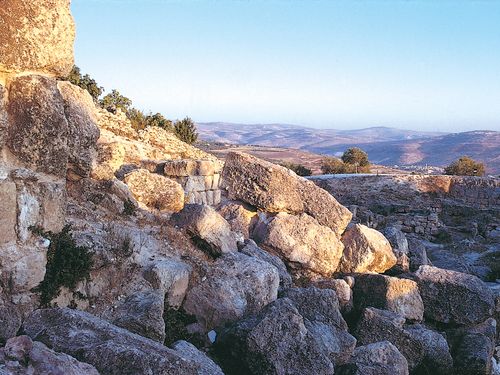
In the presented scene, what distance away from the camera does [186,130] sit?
2377cm

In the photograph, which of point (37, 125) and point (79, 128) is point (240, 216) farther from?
point (37, 125)

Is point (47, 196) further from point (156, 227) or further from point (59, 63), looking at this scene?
point (156, 227)

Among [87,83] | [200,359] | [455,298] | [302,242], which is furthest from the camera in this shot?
Answer: [87,83]

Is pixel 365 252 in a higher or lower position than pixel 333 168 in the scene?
higher

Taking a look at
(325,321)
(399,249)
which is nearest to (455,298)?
(399,249)

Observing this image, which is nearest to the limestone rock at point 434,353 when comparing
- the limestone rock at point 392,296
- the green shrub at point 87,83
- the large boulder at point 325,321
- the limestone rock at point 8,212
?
the limestone rock at point 392,296

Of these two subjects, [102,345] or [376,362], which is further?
[376,362]

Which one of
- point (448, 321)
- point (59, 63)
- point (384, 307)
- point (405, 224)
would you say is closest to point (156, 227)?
point (59, 63)

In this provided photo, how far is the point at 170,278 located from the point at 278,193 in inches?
148

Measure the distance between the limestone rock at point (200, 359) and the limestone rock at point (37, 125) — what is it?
2.15 meters

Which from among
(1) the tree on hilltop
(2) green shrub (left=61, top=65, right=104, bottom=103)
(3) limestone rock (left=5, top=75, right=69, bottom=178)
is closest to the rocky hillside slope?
(3) limestone rock (left=5, top=75, right=69, bottom=178)

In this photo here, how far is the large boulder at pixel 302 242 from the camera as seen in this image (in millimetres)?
8875

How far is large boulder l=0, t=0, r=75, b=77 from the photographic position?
479 centimetres

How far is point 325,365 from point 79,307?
2668 mm
